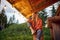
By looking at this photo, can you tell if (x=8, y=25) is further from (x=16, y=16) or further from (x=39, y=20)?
Answer: (x=39, y=20)

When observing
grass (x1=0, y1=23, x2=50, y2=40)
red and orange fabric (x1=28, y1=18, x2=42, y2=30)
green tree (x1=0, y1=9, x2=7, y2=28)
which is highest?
green tree (x1=0, y1=9, x2=7, y2=28)

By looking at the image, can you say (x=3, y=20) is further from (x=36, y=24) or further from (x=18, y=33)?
(x=36, y=24)

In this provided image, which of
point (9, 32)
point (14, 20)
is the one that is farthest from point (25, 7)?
point (9, 32)

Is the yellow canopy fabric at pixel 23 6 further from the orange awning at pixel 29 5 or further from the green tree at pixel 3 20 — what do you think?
the green tree at pixel 3 20

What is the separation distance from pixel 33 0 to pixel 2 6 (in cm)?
67

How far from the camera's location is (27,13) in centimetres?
391

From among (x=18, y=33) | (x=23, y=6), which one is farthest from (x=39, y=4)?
(x=18, y=33)

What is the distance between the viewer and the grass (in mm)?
3877

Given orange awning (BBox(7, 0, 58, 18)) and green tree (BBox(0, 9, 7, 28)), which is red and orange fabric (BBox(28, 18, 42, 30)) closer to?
orange awning (BBox(7, 0, 58, 18))

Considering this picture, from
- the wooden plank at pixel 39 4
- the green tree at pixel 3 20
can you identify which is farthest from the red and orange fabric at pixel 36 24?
the green tree at pixel 3 20

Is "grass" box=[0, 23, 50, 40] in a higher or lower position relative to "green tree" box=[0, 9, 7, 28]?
lower

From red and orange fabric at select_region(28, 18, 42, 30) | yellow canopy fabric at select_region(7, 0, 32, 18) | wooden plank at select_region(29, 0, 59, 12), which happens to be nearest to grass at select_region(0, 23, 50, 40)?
red and orange fabric at select_region(28, 18, 42, 30)

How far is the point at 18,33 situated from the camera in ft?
12.9

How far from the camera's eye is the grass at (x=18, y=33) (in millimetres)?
3877
